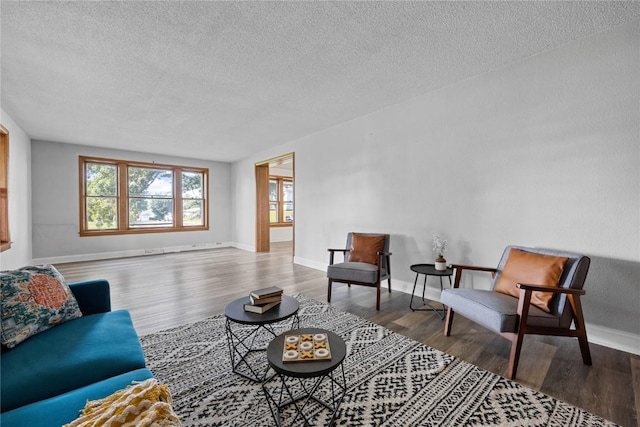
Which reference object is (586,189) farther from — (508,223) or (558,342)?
(558,342)

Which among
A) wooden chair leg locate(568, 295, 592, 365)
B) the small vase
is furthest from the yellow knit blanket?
the small vase

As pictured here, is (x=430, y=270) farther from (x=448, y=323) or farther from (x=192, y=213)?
(x=192, y=213)

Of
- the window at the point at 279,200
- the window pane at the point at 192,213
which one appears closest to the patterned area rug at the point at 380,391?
the window pane at the point at 192,213

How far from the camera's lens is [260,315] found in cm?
189

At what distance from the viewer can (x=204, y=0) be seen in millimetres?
1943

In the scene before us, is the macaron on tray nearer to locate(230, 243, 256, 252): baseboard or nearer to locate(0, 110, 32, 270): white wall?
locate(0, 110, 32, 270): white wall

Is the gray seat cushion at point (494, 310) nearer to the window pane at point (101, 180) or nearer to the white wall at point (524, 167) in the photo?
the white wall at point (524, 167)

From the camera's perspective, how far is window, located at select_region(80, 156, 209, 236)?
20.9ft

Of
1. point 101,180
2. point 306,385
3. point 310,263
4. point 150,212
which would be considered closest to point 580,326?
point 306,385

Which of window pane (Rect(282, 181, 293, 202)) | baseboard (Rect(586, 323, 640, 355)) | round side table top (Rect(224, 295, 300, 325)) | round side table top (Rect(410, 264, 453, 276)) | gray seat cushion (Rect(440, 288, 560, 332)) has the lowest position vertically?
baseboard (Rect(586, 323, 640, 355))

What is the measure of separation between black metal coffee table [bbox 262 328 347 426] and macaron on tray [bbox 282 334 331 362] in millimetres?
20

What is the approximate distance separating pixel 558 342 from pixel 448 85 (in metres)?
2.86

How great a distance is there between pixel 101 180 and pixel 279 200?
4.80 m

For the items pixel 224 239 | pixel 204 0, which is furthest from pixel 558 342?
pixel 224 239
